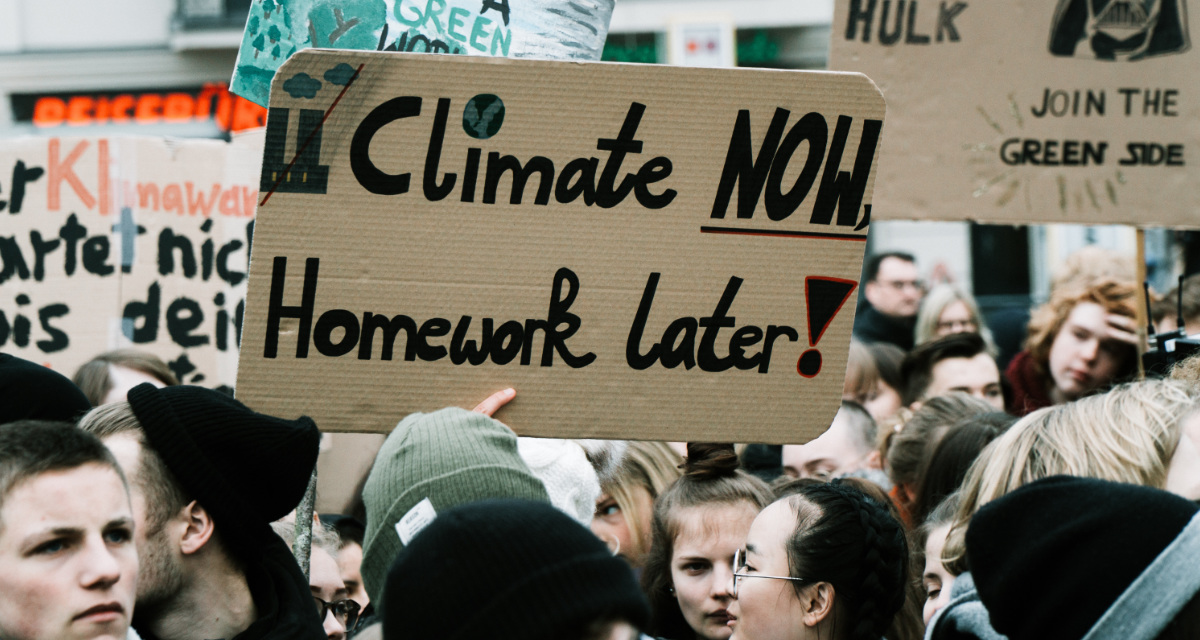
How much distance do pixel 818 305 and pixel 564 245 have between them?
0.51 metres

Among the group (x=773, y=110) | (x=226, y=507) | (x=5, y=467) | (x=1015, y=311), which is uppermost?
(x=773, y=110)

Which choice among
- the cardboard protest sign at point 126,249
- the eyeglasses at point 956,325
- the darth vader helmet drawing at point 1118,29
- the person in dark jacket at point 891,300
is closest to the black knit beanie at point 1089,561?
the darth vader helmet drawing at point 1118,29

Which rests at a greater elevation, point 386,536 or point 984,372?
point 386,536

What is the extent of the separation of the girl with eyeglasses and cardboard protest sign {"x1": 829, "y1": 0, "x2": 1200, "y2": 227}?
1.21 metres

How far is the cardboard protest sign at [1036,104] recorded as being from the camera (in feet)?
12.4

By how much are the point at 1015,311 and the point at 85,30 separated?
39.2 ft

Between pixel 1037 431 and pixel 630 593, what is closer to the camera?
pixel 630 593

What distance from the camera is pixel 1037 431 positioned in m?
2.60

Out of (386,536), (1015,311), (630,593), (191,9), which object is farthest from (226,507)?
(191,9)

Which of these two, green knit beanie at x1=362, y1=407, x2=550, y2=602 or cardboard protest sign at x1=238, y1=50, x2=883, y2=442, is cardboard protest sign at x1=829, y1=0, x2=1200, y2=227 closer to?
cardboard protest sign at x1=238, y1=50, x2=883, y2=442

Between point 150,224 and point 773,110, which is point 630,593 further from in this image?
point 150,224

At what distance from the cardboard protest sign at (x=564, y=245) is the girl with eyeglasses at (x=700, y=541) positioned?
2.08 feet

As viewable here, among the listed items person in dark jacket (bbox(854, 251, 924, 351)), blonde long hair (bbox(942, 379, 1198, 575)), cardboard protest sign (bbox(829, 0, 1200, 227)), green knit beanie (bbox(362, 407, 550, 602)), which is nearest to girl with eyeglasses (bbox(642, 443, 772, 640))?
blonde long hair (bbox(942, 379, 1198, 575))

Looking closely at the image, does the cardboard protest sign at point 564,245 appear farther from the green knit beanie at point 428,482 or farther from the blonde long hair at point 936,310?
the blonde long hair at point 936,310
